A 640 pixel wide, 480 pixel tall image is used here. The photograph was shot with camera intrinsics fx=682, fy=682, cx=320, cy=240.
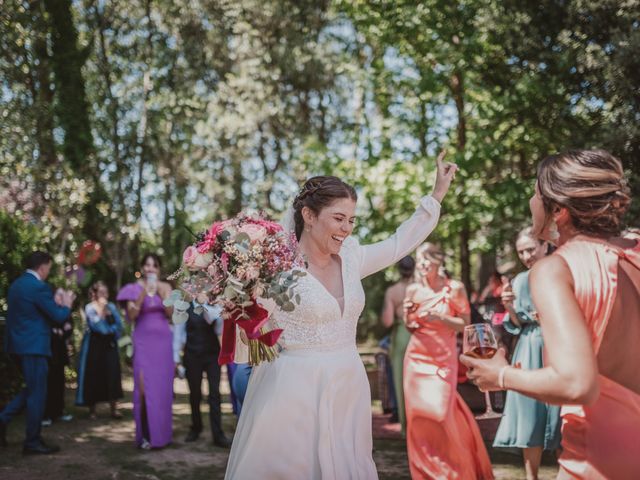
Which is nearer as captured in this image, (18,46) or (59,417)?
(59,417)

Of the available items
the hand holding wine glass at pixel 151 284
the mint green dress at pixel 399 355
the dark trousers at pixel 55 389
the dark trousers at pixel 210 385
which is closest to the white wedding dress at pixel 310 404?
the hand holding wine glass at pixel 151 284

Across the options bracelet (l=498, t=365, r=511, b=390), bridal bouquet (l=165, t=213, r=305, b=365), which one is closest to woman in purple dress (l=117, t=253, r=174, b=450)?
bridal bouquet (l=165, t=213, r=305, b=365)

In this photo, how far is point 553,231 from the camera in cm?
230

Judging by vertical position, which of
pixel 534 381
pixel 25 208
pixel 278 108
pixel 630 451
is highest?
pixel 278 108

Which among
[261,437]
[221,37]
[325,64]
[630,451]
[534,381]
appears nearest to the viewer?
[534,381]

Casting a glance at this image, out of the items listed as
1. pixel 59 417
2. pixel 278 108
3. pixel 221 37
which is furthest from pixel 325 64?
pixel 59 417

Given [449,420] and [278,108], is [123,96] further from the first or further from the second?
[449,420]

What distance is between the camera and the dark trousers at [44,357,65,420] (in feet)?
32.0

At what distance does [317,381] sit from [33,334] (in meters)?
5.10

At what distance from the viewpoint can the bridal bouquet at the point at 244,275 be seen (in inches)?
127

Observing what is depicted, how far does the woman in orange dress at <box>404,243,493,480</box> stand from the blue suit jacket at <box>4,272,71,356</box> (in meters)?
3.95

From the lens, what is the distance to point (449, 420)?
5.99m

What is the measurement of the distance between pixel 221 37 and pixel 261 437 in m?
19.3

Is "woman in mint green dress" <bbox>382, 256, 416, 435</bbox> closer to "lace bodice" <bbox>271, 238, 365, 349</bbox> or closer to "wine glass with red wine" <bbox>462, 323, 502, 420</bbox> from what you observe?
"lace bodice" <bbox>271, 238, 365, 349</bbox>
